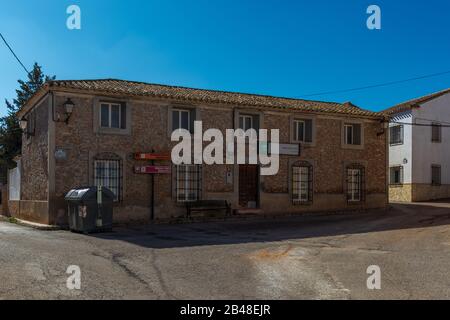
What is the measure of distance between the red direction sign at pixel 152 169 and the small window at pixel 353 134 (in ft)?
29.8

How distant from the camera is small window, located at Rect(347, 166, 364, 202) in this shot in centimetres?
2223

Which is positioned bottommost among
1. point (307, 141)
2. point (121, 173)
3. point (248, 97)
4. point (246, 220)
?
point (246, 220)

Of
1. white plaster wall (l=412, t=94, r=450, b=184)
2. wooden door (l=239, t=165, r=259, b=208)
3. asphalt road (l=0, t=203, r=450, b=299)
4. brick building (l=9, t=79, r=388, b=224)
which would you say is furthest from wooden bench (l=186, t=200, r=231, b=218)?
white plaster wall (l=412, t=94, r=450, b=184)

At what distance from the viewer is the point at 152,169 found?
17734mm

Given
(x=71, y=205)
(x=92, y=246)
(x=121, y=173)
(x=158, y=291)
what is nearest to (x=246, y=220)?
(x=121, y=173)

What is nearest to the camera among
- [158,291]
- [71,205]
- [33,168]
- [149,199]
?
[158,291]

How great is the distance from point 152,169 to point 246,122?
470 centimetres

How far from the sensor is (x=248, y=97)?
22031 millimetres

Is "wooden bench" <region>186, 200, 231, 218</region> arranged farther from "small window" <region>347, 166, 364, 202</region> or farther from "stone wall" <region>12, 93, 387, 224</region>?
"small window" <region>347, 166, 364, 202</region>

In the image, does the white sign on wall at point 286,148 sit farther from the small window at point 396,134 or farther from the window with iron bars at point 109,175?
the small window at point 396,134

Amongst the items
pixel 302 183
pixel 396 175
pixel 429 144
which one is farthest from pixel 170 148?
pixel 429 144
